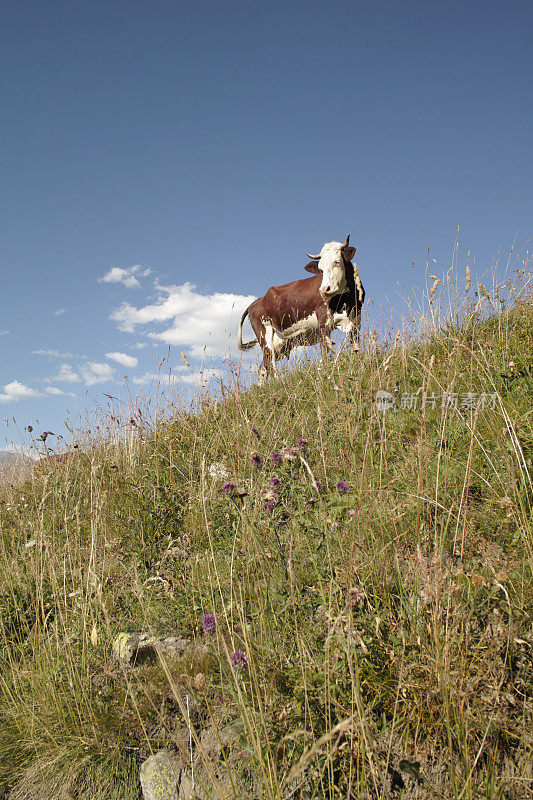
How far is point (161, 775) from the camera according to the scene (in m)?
1.67

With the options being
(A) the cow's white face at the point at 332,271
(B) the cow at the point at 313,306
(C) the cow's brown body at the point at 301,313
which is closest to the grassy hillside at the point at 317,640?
(B) the cow at the point at 313,306

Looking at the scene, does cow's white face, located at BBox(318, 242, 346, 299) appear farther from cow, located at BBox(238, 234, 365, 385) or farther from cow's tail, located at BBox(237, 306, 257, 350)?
cow's tail, located at BBox(237, 306, 257, 350)

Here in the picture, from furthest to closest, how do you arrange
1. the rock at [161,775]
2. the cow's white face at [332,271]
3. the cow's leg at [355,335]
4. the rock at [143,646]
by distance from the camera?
the cow's white face at [332,271], the cow's leg at [355,335], the rock at [143,646], the rock at [161,775]

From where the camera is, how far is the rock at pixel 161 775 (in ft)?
5.34

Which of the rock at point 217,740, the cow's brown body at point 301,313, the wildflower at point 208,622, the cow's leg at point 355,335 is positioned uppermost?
the cow's brown body at point 301,313

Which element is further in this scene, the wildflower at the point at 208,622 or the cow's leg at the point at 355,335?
the cow's leg at the point at 355,335

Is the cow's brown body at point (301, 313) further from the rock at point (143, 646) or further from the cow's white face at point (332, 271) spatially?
the rock at point (143, 646)

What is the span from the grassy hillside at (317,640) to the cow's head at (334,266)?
5037mm

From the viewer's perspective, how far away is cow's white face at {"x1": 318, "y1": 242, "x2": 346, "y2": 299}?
804cm

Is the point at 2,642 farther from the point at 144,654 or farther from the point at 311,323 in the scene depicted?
the point at 311,323

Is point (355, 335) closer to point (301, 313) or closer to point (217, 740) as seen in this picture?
point (301, 313)

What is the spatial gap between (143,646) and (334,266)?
7129mm

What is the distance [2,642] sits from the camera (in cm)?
262

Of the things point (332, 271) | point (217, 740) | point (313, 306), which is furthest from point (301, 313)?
point (217, 740)
